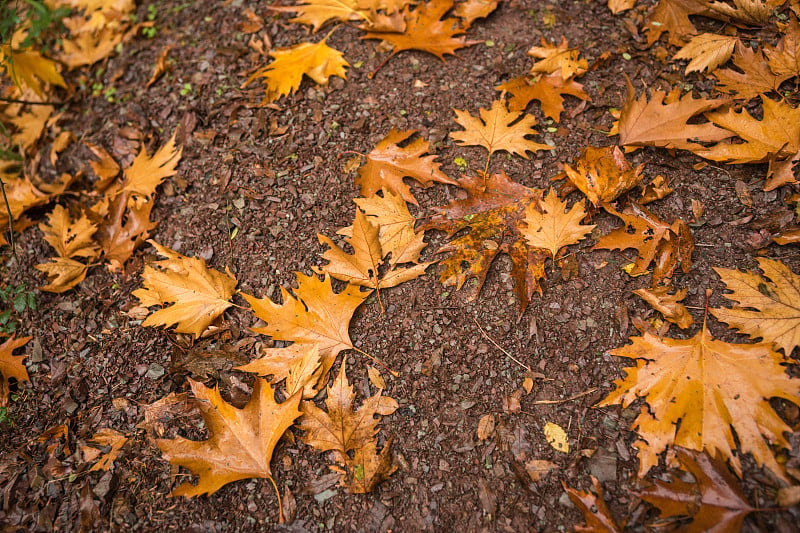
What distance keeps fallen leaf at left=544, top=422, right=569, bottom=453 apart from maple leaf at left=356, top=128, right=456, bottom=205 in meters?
1.04

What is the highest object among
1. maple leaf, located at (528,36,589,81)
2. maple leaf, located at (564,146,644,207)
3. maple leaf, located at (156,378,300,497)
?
maple leaf, located at (528,36,589,81)

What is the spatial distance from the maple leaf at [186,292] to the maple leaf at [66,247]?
1.27 feet

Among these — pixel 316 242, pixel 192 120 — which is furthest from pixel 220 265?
pixel 192 120

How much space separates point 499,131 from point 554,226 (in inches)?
21.5

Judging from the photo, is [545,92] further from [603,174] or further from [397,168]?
[397,168]

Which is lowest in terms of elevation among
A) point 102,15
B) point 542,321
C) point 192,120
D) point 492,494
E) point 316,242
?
point 492,494

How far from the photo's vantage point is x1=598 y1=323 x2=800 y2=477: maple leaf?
161 centimetres

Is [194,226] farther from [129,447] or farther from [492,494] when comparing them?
[492,494]

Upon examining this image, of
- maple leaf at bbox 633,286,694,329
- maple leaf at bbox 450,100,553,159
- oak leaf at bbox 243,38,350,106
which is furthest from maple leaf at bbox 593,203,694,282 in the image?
oak leaf at bbox 243,38,350,106

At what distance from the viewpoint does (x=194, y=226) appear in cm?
238

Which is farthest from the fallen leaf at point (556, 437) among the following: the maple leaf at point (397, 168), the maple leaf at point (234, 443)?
the maple leaf at point (397, 168)

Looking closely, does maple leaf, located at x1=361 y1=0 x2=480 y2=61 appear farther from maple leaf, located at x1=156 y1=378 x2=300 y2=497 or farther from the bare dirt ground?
maple leaf, located at x1=156 y1=378 x2=300 y2=497

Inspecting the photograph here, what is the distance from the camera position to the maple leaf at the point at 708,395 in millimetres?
1607

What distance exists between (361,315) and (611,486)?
1070 millimetres
